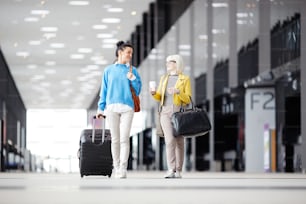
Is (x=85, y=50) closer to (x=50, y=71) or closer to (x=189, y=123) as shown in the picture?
(x=50, y=71)

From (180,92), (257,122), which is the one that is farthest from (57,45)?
(180,92)

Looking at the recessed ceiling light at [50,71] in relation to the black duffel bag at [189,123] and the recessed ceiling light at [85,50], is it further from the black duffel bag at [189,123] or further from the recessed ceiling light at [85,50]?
the black duffel bag at [189,123]

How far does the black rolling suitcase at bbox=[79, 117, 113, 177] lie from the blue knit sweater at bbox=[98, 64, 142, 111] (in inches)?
48.8

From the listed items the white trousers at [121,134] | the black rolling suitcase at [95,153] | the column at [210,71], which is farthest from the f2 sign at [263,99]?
the white trousers at [121,134]

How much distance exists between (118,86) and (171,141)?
123 cm

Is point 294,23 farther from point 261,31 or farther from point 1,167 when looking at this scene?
point 1,167

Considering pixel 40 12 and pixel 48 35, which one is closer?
pixel 40 12

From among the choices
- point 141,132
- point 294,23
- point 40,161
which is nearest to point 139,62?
point 141,132

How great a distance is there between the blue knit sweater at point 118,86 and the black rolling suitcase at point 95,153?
1.24m

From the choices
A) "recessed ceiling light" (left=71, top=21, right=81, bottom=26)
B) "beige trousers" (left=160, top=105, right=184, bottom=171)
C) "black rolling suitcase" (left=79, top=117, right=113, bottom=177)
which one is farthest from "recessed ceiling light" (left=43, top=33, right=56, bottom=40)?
"beige trousers" (left=160, top=105, right=184, bottom=171)

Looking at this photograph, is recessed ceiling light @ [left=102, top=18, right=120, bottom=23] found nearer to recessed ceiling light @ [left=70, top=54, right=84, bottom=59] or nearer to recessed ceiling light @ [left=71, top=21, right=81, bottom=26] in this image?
recessed ceiling light @ [left=71, top=21, right=81, bottom=26]

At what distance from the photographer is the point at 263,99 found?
1215 inches

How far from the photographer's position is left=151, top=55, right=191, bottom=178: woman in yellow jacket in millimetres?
14711

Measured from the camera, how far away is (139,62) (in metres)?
35.0
